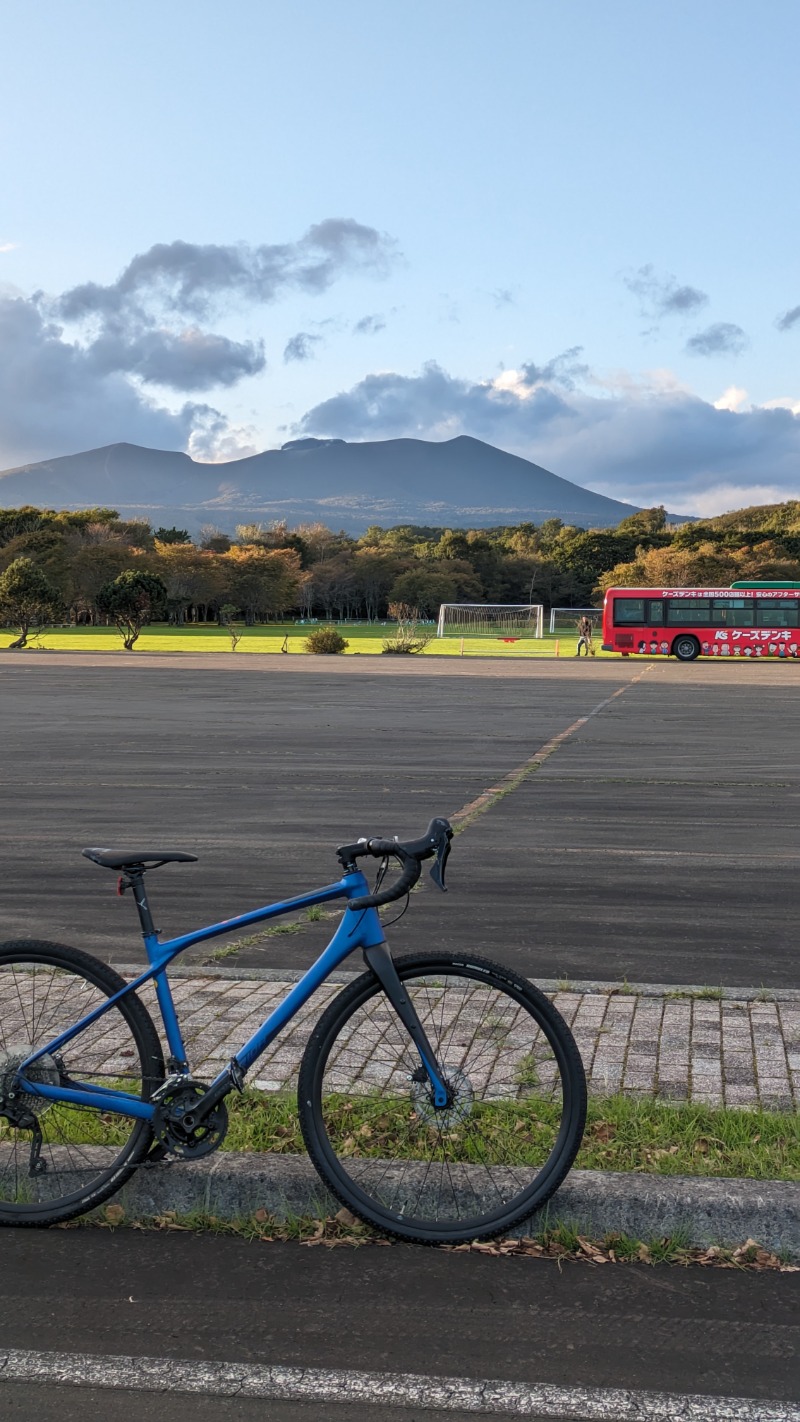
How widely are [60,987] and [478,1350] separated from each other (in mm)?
1565

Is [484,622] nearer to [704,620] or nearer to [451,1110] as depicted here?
[704,620]

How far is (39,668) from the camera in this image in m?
44.4

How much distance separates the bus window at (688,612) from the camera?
5669 centimetres

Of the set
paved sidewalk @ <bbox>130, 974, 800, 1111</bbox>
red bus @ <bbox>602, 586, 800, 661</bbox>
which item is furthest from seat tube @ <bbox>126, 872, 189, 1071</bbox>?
red bus @ <bbox>602, 586, 800, 661</bbox>

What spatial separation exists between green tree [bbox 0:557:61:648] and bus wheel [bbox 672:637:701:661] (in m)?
28.6

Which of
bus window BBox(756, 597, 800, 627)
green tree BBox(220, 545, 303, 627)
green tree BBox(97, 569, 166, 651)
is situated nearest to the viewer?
bus window BBox(756, 597, 800, 627)

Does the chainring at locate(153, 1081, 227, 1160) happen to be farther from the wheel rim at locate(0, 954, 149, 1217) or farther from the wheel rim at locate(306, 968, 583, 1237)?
the wheel rim at locate(306, 968, 583, 1237)

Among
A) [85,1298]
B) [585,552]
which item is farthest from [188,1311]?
[585,552]

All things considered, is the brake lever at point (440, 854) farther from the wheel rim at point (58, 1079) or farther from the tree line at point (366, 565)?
the tree line at point (366, 565)

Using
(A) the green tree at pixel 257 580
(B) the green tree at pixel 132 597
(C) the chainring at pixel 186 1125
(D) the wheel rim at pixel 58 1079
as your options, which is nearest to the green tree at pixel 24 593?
(B) the green tree at pixel 132 597

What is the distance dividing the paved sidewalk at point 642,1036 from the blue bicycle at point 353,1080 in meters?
0.80

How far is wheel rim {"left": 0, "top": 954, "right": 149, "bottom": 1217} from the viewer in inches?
155

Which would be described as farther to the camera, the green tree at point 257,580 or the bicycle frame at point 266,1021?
the green tree at point 257,580

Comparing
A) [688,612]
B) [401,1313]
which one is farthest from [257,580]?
[401,1313]
